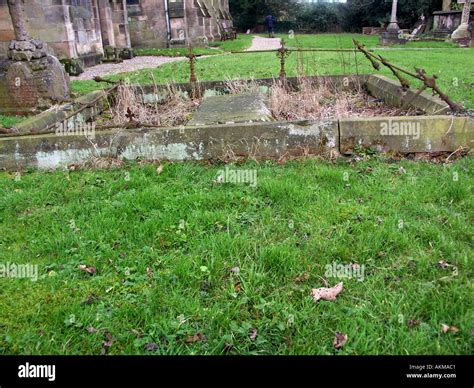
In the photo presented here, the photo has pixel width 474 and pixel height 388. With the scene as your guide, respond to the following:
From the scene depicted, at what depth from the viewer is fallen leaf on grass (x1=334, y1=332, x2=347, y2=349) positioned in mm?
2351

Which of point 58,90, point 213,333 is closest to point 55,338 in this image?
point 213,333

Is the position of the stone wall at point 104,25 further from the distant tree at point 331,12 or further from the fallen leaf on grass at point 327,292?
the distant tree at point 331,12

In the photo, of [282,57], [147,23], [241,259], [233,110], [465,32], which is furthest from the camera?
[465,32]

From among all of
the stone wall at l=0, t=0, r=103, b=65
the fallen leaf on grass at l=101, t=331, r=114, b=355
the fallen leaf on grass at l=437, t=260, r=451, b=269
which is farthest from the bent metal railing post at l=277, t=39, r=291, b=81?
the stone wall at l=0, t=0, r=103, b=65

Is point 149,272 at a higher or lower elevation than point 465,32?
lower

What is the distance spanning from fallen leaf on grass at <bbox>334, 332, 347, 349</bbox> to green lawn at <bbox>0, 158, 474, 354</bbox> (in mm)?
40

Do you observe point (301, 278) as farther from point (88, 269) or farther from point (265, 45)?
point (265, 45)

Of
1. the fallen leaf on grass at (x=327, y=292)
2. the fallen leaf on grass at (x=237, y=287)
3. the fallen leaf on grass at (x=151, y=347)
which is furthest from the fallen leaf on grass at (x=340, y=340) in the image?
the fallen leaf on grass at (x=151, y=347)

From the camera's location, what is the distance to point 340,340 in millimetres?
2379

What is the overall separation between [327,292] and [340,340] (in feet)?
1.44

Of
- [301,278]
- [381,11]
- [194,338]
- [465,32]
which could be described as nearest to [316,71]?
[301,278]

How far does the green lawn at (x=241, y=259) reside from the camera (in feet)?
8.08

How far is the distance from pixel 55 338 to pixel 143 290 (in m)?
0.61
